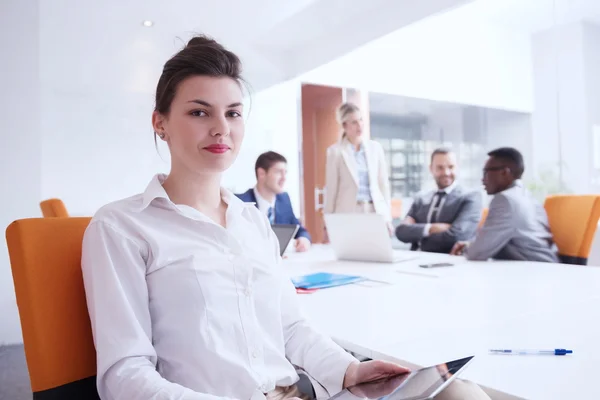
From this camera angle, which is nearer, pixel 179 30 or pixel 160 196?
pixel 160 196

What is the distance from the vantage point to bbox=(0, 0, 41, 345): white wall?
3.66 m

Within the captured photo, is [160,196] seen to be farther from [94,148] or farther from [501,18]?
[501,18]

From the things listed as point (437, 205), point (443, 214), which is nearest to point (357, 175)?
point (437, 205)

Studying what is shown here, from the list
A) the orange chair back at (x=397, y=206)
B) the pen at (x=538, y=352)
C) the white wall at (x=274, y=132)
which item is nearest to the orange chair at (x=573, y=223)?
the pen at (x=538, y=352)

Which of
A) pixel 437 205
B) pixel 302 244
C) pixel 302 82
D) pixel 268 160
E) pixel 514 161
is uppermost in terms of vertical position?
pixel 302 82

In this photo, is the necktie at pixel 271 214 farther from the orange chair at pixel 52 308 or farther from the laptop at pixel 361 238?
the orange chair at pixel 52 308

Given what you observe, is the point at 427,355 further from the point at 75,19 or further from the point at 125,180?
the point at 125,180

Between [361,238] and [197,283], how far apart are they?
1690 millimetres

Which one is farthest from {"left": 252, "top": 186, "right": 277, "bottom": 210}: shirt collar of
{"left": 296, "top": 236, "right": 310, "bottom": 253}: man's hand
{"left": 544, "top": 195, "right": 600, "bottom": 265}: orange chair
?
{"left": 544, "top": 195, "right": 600, "bottom": 265}: orange chair

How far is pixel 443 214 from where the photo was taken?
4082 mm

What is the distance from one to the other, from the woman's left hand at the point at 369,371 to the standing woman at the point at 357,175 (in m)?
3.89

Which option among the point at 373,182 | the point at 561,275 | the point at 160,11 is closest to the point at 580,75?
the point at 373,182

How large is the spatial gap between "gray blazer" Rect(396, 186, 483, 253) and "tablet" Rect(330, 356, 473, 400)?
9.69 feet

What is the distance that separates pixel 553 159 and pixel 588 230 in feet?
10.0
